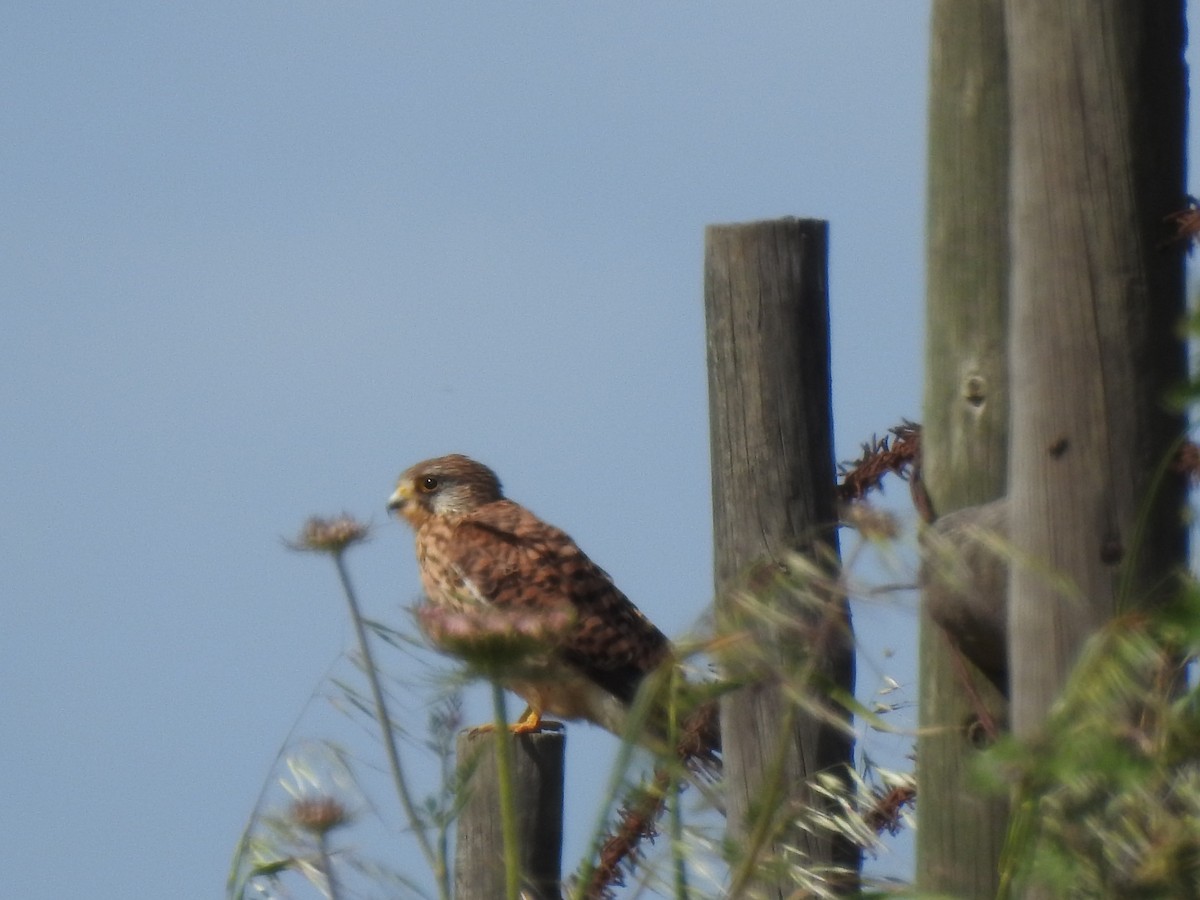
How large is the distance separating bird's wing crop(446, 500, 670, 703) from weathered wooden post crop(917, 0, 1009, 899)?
2.74m

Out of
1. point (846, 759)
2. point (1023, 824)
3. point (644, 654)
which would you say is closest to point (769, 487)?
point (846, 759)

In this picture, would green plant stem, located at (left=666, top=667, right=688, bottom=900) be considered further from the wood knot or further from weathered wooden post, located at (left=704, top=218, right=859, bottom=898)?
weathered wooden post, located at (left=704, top=218, right=859, bottom=898)

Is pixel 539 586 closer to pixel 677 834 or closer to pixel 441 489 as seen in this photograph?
pixel 441 489

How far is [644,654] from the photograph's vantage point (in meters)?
5.49

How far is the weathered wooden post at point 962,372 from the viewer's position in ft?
7.86

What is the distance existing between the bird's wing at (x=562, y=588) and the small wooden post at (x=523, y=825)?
6.18 feet

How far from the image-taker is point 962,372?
2574 millimetres

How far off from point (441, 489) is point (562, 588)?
103cm

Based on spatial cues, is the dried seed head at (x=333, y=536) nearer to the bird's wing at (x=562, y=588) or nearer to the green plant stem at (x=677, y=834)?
the green plant stem at (x=677, y=834)

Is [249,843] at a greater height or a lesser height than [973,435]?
lesser

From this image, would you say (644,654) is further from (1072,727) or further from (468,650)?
(1072,727)

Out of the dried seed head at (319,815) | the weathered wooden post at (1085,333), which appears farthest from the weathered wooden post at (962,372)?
the dried seed head at (319,815)

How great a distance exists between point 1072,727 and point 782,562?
161cm

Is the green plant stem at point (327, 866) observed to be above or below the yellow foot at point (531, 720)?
above
